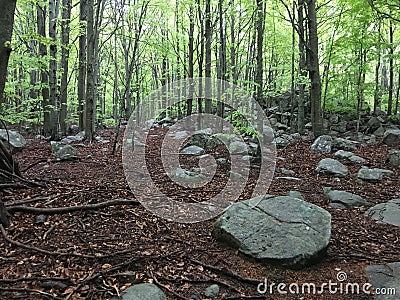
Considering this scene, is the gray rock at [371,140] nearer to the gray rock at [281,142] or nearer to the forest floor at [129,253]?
the gray rock at [281,142]

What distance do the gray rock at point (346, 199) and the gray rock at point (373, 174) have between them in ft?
4.49

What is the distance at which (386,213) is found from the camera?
4445mm

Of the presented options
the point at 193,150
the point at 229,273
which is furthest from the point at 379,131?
the point at 229,273

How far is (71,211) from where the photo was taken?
3.71 m

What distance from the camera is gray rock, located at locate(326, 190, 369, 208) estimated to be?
492cm

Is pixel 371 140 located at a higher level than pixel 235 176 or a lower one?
higher

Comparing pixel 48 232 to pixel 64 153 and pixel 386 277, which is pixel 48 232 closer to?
pixel 386 277

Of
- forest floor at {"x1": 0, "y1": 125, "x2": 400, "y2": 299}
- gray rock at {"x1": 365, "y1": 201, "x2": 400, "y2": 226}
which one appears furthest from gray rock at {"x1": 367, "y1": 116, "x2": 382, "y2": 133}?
forest floor at {"x1": 0, "y1": 125, "x2": 400, "y2": 299}

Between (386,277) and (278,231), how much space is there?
101 centimetres

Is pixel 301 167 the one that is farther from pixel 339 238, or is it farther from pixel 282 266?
pixel 282 266

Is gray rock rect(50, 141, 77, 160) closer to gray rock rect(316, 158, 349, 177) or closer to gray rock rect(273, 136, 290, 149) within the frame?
gray rock rect(316, 158, 349, 177)

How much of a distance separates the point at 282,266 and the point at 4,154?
13.2ft

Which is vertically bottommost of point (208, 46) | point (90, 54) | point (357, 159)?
point (357, 159)

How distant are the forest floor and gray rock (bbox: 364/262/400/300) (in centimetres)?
8
